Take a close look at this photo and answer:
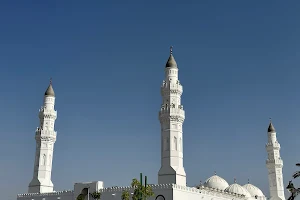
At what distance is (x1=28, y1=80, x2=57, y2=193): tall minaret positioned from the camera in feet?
196

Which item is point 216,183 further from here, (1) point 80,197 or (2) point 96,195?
(1) point 80,197

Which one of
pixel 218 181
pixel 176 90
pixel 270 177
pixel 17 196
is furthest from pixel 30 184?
pixel 270 177

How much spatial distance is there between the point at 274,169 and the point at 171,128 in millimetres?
33385

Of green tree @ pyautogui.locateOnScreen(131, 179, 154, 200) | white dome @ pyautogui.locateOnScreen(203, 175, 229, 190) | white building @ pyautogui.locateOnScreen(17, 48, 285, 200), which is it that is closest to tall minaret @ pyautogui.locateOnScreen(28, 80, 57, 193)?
white building @ pyautogui.locateOnScreen(17, 48, 285, 200)

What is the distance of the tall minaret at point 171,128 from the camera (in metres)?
49.7

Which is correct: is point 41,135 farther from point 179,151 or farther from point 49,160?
point 179,151

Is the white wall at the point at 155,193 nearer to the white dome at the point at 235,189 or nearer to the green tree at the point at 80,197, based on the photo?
the green tree at the point at 80,197

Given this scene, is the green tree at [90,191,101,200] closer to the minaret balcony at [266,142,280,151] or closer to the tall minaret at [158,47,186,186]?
the tall minaret at [158,47,186,186]

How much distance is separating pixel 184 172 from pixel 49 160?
23192 millimetres

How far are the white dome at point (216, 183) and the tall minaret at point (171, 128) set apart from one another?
75.2 ft

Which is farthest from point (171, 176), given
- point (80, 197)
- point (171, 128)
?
point (80, 197)

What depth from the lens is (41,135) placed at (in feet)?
203

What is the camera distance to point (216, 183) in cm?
7200

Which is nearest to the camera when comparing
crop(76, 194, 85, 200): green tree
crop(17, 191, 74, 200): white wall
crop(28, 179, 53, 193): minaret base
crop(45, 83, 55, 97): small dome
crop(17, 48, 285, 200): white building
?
crop(17, 48, 285, 200): white building
